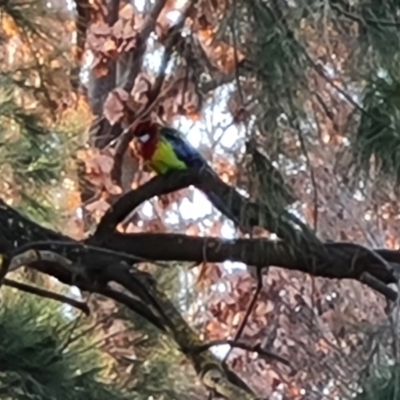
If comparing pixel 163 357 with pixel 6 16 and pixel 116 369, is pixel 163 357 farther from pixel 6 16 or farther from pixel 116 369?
pixel 6 16

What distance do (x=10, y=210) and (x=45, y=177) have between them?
20 cm

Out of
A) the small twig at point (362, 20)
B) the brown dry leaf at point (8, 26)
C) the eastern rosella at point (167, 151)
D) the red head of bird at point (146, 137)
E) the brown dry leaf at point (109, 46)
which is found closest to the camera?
the small twig at point (362, 20)

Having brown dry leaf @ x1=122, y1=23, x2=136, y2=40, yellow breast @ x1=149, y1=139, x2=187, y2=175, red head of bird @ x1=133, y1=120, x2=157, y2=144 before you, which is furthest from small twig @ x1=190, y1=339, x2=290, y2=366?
brown dry leaf @ x1=122, y1=23, x2=136, y2=40

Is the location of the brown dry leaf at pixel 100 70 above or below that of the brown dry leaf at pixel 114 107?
above

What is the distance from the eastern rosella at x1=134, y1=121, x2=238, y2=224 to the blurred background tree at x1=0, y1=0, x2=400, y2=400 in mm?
18

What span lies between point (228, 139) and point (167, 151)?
35cm

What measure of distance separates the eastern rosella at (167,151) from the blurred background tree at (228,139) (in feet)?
0.06

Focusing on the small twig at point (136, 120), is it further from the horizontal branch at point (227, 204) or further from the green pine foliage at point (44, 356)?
the green pine foliage at point (44, 356)

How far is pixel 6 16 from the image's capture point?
A: 95cm

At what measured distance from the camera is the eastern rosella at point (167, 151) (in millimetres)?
820

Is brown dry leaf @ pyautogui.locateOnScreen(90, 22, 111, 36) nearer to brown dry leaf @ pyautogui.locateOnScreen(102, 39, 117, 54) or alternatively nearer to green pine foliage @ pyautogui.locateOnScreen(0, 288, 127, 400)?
brown dry leaf @ pyautogui.locateOnScreen(102, 39, 117, 54)

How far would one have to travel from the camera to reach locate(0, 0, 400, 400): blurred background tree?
0.62 meters

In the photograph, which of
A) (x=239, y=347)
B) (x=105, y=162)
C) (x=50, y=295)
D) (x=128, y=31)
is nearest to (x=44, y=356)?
(x=50, y=295)

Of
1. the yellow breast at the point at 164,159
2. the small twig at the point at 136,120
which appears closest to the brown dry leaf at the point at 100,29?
the small twig at the point at 136,120
